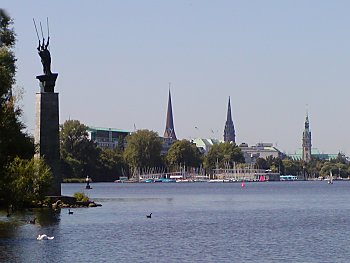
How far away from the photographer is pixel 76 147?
183 m

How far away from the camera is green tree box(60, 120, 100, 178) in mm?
180500

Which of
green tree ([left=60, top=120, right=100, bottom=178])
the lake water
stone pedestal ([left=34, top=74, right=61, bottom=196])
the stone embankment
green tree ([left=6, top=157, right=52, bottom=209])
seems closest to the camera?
the lake water

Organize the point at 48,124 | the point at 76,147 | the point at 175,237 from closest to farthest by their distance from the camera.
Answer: the point at 175,237 → the point at 48,124 → the point at 76,147

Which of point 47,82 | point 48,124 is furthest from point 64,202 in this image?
point 47,82

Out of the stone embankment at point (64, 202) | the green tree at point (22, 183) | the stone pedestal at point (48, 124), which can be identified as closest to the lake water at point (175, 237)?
the stone embankment at point (64, 202)

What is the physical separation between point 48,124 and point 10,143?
2487 cm

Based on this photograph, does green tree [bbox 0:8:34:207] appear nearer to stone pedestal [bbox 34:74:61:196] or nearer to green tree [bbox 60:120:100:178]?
stone pedestal [bbox 34:74:61:196]

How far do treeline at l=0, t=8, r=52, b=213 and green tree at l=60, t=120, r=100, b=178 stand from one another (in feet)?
426

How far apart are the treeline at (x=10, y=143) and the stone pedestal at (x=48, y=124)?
20542 millimetres

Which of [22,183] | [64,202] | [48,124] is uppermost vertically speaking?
[48,124]

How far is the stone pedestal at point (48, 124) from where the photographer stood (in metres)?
71.1

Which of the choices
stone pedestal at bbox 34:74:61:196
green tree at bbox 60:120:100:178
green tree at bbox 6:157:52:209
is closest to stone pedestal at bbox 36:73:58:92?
stone pedestal at bbox 34:74:61:196

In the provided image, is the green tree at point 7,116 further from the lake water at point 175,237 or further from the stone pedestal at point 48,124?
the stone pedestal at point 48,124

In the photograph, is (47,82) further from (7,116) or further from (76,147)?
(76,147)
